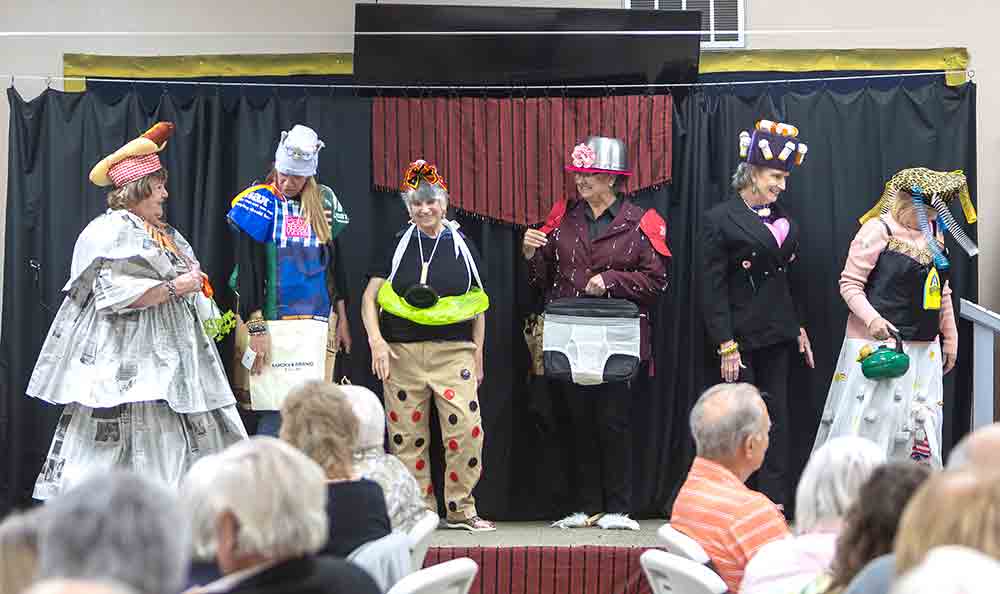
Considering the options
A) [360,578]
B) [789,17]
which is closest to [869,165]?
[789,17]

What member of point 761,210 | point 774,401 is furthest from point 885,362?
point 761,210

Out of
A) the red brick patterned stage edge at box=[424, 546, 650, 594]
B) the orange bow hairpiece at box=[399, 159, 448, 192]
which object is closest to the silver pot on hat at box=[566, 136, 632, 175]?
the orange bow hairpiece at box=[399, 159, 448, 192]

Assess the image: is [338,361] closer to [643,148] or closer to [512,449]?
[512,449]

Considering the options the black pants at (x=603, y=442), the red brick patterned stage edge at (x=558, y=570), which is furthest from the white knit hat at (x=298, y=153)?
the red brick patterned stage edge at (x=558, y=570)

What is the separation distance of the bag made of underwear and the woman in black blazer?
34 centimetres

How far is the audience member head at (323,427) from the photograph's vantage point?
3.15 metres

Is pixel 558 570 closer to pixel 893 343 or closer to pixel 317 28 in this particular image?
pixel 893 343

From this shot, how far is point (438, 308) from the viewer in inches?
205

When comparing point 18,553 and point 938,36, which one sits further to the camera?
point 938,36

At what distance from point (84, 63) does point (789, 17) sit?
2914mm

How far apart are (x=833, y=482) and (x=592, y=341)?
2400 mm

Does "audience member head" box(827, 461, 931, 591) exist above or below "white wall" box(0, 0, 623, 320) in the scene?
below

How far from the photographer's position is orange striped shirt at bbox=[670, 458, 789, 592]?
3.29 metres

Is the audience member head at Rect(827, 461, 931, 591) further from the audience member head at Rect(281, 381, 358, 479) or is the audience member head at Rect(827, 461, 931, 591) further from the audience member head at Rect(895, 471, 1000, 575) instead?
the audience member head at Rect(281, 381, 358, 479)
